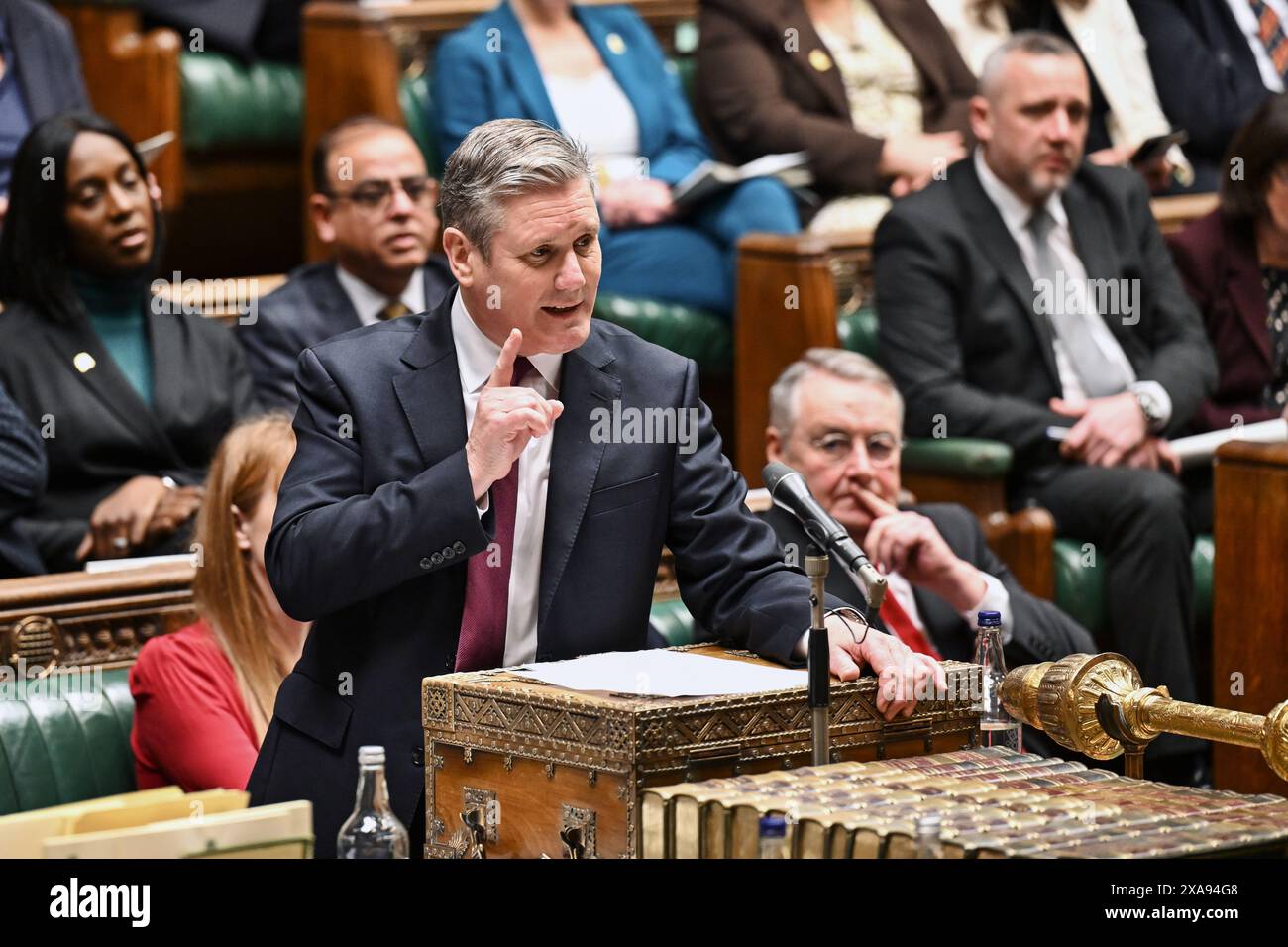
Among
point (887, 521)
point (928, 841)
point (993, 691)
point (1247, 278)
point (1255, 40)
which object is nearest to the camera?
point (928, 841)

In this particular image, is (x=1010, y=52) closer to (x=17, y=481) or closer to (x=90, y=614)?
(x=17, y=481)

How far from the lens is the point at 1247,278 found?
4578 mm

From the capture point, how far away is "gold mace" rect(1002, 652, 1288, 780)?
212cm

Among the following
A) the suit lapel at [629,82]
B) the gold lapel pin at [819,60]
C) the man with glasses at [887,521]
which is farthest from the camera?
the gold lapel pin at [819,60]

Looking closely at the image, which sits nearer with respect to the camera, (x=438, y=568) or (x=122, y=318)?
(x=438, y=568)

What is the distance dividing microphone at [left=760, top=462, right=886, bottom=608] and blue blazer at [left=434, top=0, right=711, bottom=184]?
2.52 metres

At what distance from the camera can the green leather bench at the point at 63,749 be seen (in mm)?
2854

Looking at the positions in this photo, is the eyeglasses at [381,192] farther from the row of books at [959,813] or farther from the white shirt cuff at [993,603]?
the row of books at [959,813]

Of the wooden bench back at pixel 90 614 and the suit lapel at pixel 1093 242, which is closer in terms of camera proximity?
the wooden bench back at pixel 90 614

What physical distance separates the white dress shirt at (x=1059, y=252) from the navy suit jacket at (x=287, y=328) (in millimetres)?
1179

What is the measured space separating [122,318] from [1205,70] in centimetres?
296

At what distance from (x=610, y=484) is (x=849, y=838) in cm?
63

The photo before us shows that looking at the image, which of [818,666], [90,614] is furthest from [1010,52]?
[818,666]

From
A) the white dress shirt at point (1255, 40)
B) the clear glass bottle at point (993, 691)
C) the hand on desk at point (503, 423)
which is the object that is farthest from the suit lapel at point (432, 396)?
the white dress shirt at point (1255, 40)
